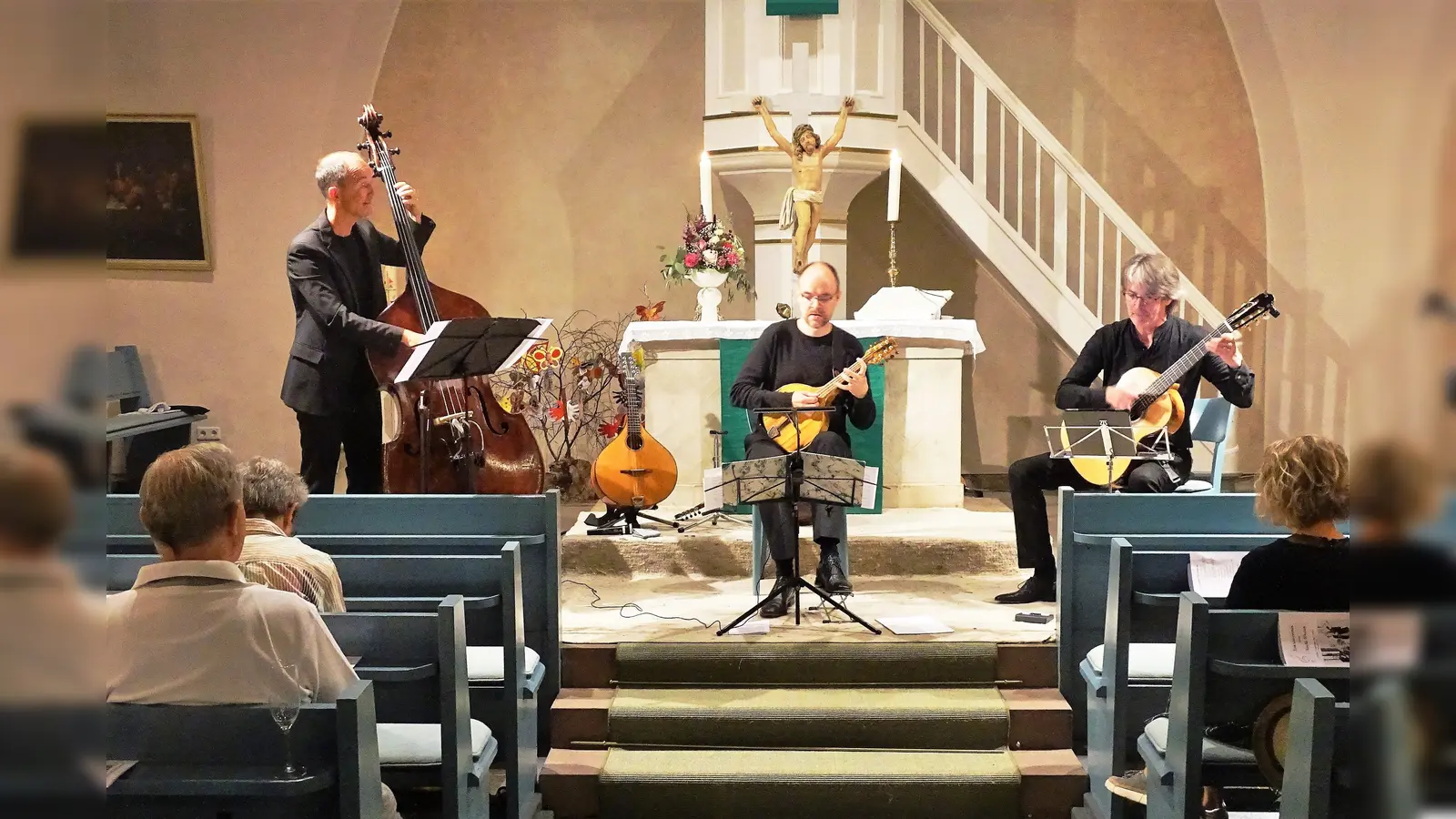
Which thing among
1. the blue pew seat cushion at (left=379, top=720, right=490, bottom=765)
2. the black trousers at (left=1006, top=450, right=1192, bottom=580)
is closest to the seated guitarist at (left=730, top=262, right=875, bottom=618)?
the black trousers at (left=1006, top=450, right=1192, bottom=580)

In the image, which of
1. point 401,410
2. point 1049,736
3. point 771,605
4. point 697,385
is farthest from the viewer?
point 697,385

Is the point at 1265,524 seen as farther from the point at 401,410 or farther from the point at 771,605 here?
the point at 401,410

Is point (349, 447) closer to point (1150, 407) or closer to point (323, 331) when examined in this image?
point (323, 331)

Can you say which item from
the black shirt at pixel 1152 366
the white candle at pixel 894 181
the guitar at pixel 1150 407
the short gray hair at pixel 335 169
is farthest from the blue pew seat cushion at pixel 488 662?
the white candle at pixel 894 181

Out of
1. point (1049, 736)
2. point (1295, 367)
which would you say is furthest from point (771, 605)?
point (1295, 367)

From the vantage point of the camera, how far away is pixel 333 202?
13.8 feet

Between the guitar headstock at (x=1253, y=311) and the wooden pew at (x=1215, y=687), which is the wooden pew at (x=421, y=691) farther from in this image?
the guitar headstock at (x=1253, y=311)

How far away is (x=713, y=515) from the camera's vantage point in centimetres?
558

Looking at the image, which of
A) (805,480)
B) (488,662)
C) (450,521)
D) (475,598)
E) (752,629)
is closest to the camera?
(475,598)

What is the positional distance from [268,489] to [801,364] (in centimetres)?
250

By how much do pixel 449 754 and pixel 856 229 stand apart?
563 cm

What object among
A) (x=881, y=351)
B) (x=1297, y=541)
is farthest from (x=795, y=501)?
(x=1297, y=541)
